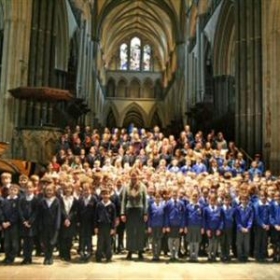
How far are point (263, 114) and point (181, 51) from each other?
2211cm

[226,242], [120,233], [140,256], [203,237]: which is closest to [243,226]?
[226,242]

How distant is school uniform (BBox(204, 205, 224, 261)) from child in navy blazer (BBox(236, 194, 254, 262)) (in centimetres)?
39

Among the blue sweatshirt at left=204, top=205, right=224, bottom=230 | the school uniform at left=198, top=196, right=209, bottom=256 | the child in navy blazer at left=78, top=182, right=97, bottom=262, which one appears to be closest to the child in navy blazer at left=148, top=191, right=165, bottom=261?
the school uniform at left=198, top=196, right=209, bottom=256

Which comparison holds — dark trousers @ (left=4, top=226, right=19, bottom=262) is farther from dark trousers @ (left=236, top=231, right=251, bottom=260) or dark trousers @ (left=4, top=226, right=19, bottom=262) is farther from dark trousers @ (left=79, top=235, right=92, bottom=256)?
dark trousers @ (left=236, top=231, right=251, bottom=260)

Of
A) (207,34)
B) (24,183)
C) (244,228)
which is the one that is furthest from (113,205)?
(207,34)

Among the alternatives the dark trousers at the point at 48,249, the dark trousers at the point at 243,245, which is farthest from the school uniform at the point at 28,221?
the dark trousers at the point at 243,245

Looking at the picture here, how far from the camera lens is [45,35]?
64.8ft

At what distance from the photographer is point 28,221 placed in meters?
8.53

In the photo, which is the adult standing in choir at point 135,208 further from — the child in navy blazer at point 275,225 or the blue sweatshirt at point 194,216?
the child in navy blazer at point 275,225

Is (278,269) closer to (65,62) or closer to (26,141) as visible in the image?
(26,141)

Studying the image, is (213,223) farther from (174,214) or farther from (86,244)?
(86,244)

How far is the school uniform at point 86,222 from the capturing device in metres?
9.11

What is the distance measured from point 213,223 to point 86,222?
264cm

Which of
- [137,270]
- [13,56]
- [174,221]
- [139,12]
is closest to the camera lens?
[137,270]
